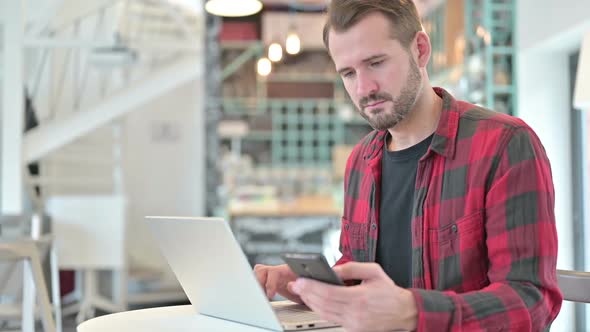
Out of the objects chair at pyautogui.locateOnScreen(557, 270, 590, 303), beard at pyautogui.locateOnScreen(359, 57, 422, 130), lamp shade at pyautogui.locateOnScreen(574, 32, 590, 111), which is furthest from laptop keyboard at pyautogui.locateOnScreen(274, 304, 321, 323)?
lamp shade at pyautogui.locateOnScreen(574, 32, 590, 111)

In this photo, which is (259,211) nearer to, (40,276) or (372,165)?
(40,276)

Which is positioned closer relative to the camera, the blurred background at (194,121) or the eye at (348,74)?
the eye at (348,74)

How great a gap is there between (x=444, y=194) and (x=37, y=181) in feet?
21.5

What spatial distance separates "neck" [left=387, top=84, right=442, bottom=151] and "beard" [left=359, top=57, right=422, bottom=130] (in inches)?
2.2

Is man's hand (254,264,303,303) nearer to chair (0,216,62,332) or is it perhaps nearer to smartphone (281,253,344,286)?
smartphone (281,253,344,286)

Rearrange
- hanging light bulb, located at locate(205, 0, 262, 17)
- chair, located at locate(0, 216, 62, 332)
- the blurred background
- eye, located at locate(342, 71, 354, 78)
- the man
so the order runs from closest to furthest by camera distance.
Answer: the man, eye, located at locate(342, 71, 354, 78), chair, located at locate(0, 216, 62, 332), the blurred background, hanging light bulb, located at locate(205, 0, 262, 17)

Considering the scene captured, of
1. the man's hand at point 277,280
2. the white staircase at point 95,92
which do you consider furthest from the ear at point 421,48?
the white staircase at point 95,92

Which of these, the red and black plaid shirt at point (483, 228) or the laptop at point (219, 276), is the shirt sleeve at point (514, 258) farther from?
the laptop at point (219, 276)

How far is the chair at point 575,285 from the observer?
1798 millimetres

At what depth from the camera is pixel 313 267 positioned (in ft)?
4.03

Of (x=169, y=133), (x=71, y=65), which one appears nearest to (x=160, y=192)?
(x=169, y=133)

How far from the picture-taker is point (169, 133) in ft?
30.3

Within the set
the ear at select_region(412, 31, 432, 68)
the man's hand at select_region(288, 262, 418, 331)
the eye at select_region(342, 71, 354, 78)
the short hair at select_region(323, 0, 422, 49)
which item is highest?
the short hair at select_region(323, 0, 422, 49)

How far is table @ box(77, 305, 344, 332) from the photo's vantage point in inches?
58.9
